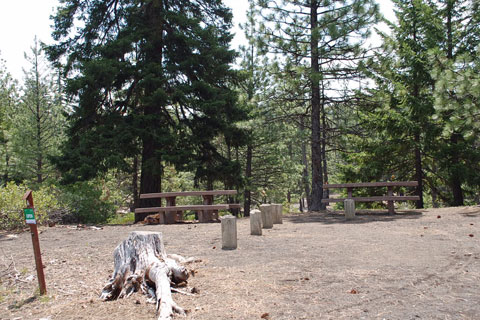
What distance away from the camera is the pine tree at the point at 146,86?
12.6 meters

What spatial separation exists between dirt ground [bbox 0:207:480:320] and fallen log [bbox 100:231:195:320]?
0.57 ft

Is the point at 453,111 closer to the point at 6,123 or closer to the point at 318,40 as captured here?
the point at 318,40

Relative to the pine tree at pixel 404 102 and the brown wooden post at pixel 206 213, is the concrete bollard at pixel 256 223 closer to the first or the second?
the brown wooden post at pixel 206 213

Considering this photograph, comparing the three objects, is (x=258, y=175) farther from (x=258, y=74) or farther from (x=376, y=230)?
(x=376, y=230)

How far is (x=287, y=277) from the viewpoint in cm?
482

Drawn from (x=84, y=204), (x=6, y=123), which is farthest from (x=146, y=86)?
(x=6, y=123)

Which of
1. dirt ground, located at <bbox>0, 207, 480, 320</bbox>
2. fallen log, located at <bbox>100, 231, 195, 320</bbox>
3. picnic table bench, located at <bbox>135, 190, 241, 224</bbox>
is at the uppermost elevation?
picnic table bench, located at <bbox>135, 190, 241, 224</bbox>

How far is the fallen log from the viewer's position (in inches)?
160

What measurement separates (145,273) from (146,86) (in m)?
9.92

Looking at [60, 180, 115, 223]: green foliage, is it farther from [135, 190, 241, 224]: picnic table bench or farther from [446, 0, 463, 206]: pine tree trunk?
[446, 0, 463, 206]: pine tree trunk

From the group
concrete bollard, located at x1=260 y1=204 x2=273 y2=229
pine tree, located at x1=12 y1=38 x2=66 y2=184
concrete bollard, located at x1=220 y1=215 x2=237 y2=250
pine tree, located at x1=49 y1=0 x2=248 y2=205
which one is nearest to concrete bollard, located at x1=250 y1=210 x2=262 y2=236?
concrete bollard, located at x1=260 y1=204 x2=273 y2=229

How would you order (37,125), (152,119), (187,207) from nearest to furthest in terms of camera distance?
(187,207) < (152,119) < (37,125)

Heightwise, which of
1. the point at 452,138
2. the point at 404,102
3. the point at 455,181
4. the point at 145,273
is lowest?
the point at 145,273

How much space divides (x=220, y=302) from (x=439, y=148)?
13.6m
